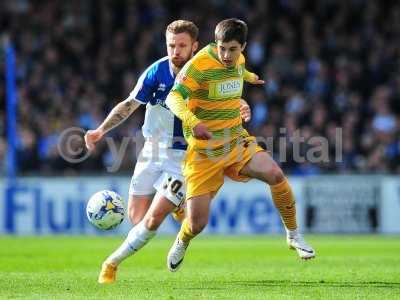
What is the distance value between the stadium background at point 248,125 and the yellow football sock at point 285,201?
1531 millimetres

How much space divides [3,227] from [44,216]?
0.86m

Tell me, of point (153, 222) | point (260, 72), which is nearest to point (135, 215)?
point (153, 222)

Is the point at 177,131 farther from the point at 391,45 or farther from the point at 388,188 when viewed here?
the point at 391,45

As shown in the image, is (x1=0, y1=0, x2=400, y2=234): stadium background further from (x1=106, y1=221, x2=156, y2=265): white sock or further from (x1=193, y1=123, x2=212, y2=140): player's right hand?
(x1=193, y1=123, x2=212, y2=140): player's right hand

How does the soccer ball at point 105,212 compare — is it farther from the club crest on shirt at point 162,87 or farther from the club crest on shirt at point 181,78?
the club crest on shirt at point 181,78

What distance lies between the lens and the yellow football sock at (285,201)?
31.9 ft

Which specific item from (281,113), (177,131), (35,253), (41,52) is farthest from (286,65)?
(177,131)

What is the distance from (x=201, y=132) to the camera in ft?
29.3

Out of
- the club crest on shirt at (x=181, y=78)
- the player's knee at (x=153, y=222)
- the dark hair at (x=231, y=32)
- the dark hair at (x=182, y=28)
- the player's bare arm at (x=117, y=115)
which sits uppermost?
the dark hair at (x=182, y=28)

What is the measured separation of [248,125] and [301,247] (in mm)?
11615

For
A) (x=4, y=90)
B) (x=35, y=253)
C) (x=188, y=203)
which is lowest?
(x=35, y=253)

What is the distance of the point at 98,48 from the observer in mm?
24594

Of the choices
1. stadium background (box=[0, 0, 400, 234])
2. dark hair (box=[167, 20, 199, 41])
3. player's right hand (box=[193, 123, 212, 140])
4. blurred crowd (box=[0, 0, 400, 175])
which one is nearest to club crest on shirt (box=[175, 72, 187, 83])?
dark hair (box=[167, 20, 199, 41])

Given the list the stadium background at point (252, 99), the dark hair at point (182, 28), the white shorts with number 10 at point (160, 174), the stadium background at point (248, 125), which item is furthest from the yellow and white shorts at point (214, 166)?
the stadium background at point (252, 99)
